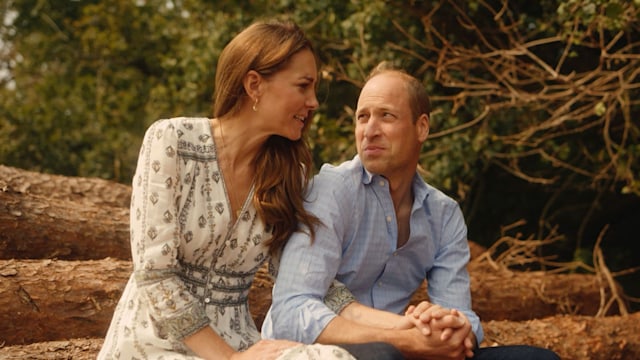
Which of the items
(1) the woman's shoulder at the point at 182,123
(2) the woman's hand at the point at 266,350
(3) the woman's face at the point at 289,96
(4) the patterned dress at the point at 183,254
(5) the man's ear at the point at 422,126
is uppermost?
(3) the woman's face at the point at 289,96

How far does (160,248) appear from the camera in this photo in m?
2.48

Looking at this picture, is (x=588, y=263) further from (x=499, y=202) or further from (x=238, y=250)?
(x=238, y=250)

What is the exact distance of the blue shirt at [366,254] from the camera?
8.80ft

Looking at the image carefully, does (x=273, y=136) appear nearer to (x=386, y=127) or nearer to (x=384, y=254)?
(x=386, y=127)

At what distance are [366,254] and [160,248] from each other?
32.6 inches

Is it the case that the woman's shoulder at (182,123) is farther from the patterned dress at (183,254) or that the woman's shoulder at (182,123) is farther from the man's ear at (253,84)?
the man's ear at (253,84)

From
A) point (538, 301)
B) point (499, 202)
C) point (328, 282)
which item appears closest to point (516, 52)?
point (538, 301)

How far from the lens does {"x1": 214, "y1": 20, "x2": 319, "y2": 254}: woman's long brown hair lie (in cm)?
269

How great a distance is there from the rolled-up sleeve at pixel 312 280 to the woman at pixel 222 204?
0.06 meters

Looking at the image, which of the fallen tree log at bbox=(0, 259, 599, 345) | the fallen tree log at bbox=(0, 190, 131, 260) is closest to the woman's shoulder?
the fallen tree log at bbox=(0, 259, 599, 345)

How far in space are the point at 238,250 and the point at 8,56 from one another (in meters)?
8.69

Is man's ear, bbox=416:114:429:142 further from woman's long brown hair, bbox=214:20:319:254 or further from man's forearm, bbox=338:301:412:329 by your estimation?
man's forearm, bbox=338:301:412:329

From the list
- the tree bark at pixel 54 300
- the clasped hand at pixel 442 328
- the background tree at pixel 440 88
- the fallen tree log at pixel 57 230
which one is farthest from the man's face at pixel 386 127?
the background tree at pixel 440 88

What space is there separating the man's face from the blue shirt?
0.07 meters
